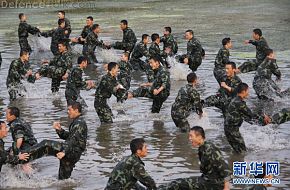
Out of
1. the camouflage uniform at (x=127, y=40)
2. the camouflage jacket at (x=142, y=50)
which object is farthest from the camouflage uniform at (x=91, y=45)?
the camouflage jacket at (x=142, y=50)

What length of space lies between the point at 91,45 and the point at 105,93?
8.50 m

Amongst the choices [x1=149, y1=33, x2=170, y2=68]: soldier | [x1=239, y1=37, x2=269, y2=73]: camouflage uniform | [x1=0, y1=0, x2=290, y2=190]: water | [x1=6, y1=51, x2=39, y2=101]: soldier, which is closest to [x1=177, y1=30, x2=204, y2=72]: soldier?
[x1=0, y1=0, x2=290, y2=190]: water

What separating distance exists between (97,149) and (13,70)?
5728mm

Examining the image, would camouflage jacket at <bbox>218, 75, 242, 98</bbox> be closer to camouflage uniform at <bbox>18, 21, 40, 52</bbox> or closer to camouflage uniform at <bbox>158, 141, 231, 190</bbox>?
camouflage uniform at <bbox>158, 141, 231, 190</bbox>

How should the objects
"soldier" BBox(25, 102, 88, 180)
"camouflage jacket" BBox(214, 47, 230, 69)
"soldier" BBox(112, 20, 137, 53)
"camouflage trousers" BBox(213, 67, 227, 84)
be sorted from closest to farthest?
"soldier" BBox(25, 102, 88, 180), "camouflage trousers" BBox(213, 67, 227, 84), "camouflage jacket" BBox(214, 47, 230, 69), "soldier" BBox(112, 20, 137, 53)

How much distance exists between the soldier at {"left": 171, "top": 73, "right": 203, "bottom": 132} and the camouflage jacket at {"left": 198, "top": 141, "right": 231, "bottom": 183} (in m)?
4.60

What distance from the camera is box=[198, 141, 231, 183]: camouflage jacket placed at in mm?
9930

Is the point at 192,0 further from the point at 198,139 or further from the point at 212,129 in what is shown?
the point at 198,139

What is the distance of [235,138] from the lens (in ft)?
43.4

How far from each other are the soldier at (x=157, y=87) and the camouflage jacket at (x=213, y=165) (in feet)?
18.7

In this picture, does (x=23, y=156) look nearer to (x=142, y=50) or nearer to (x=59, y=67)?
(x=59, y=67)

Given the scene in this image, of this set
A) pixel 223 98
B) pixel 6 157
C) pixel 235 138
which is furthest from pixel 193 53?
pixel 6 157

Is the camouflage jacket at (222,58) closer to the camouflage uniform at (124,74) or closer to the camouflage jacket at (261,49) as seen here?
the camouflage jacket at (261,49)

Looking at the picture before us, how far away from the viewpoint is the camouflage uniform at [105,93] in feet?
51.5
